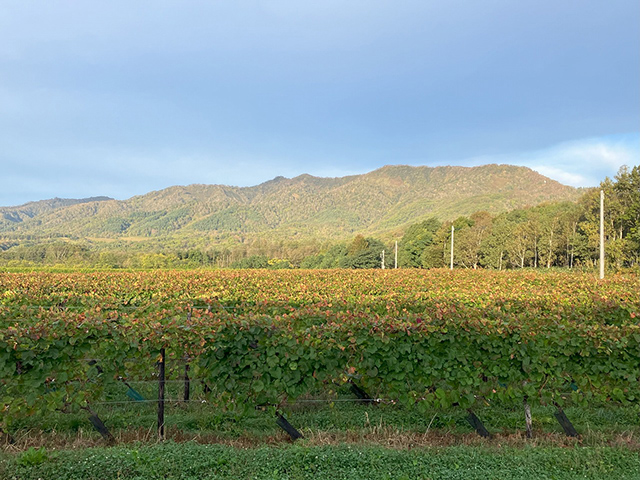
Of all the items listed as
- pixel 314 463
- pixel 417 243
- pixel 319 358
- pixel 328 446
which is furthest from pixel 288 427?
pixel 417 243

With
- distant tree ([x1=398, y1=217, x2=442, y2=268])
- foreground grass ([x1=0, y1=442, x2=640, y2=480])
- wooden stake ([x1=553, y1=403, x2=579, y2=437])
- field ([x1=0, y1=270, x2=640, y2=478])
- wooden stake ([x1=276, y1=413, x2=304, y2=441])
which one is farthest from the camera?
distant tree ([x1=398, y1=217, x2=442, y2=268])

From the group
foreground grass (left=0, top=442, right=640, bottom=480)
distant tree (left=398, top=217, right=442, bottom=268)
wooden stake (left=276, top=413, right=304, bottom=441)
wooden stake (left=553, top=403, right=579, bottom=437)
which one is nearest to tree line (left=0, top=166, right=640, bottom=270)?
distant tree (left=398, top=217, right=442, bottom=268)

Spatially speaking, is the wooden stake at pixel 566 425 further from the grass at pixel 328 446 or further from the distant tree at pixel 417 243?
the distant tree at pixel 417 243

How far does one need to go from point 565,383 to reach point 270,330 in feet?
11.5

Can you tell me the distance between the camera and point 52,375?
433cm

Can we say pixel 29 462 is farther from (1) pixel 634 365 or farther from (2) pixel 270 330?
(1) pixel 634 365

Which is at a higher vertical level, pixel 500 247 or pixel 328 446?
pixel 500 247

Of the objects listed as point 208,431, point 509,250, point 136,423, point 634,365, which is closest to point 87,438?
point 136,423

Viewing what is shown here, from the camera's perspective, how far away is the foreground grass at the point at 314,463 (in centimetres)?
376

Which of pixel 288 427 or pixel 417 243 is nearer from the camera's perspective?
pixel 288 427

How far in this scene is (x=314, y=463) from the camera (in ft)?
13.1

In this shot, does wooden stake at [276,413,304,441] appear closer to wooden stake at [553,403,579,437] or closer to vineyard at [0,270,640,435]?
vineyard at [0,270,640,435]

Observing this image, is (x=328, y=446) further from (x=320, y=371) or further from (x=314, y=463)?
(x=320, y=371)

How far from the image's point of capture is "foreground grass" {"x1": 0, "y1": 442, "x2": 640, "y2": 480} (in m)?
→ 3.76
